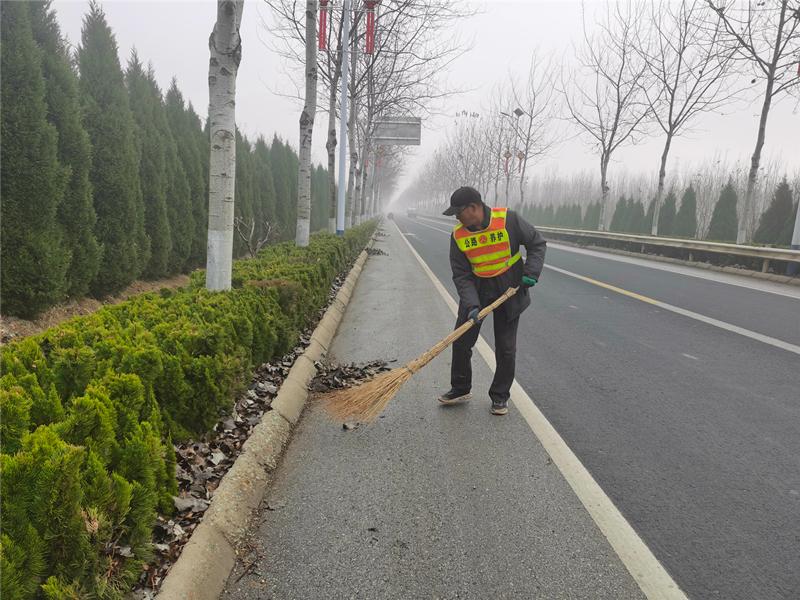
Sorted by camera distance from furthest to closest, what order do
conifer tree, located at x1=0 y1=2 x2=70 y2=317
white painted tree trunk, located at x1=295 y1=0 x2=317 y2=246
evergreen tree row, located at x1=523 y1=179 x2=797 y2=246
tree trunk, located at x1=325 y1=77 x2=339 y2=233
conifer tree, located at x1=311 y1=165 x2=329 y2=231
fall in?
conifer tree, located at x1=311 y1=165 x2=329 y2=231, evergreen tree row, located at x1=523 y1=179 x2=797 y2=246, tree trunk, located at x1=325 y1=77 x2=339 y2=233, white painted tree trunk, located at x1=295 y1=0 x2=317 y2=246, conifer tree, located at x1=0 y1=2 x2=70 y2=317

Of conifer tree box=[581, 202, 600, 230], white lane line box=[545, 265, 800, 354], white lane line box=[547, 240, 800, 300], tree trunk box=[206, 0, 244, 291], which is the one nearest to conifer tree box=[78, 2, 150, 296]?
tree trunk box=[206, 0, 244, 291]

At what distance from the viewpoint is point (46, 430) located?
5.32 ft

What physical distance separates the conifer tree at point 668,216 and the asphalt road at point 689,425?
86.6 ft

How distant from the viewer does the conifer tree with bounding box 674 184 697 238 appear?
99.1 ft

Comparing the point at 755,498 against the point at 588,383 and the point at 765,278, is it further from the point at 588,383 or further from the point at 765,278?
the point at 765,278

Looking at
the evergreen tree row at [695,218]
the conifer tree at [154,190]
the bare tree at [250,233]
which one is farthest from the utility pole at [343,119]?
the evergreen tree row at [695,218]

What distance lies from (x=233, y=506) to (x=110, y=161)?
8114mm

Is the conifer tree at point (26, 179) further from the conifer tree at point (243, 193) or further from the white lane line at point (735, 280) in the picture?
the white lane line at point (735, 280)

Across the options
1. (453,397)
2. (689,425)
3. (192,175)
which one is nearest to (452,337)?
(453,397)

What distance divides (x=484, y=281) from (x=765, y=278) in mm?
11439

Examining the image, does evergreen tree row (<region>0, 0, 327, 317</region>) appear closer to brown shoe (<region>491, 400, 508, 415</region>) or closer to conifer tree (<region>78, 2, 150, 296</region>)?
conifer tree (<region>78, 2, 150, 296</region>)

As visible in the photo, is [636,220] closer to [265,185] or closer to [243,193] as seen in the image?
[265,185]

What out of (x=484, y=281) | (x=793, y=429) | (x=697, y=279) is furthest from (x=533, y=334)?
(x=697, y=279)

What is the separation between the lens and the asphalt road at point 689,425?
2.27 meters
